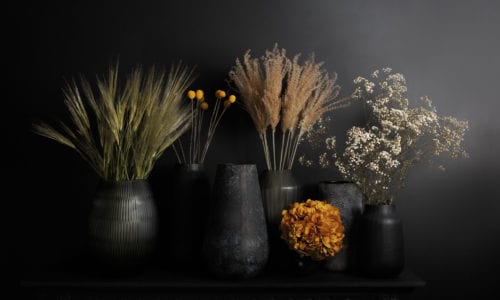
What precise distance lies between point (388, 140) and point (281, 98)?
428 mm

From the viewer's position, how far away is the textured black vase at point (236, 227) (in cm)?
167

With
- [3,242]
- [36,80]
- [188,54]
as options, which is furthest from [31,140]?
[188,54]

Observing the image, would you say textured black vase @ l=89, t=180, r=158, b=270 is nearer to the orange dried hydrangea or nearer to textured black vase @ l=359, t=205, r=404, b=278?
the orange dried hydrangea

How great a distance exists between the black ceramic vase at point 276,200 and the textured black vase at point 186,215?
23 centimetres

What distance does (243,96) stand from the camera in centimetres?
191

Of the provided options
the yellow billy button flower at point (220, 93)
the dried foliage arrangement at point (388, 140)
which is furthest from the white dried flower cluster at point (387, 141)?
the yellow billy button flower at point (220, 93)

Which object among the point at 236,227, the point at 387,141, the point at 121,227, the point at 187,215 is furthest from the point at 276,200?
the point at 121,227

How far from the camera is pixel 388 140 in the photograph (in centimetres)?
179

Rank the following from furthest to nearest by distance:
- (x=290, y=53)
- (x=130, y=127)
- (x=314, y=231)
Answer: (x=290, y=53) → (x=130, y=127) → (x=314, y=231)

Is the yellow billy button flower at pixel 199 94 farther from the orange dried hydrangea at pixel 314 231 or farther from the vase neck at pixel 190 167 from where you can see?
the orange dried hydrangea at pixel 314 231

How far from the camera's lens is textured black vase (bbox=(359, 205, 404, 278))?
170cm

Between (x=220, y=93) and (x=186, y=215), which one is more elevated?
(x=220, y=93)

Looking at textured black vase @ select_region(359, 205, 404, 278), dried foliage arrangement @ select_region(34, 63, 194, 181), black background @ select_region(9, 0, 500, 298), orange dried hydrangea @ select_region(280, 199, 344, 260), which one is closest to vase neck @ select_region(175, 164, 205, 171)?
dried foliage arrangement @ select_region(34, 63, 194, 181)

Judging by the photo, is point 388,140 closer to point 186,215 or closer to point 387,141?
point 387,141
